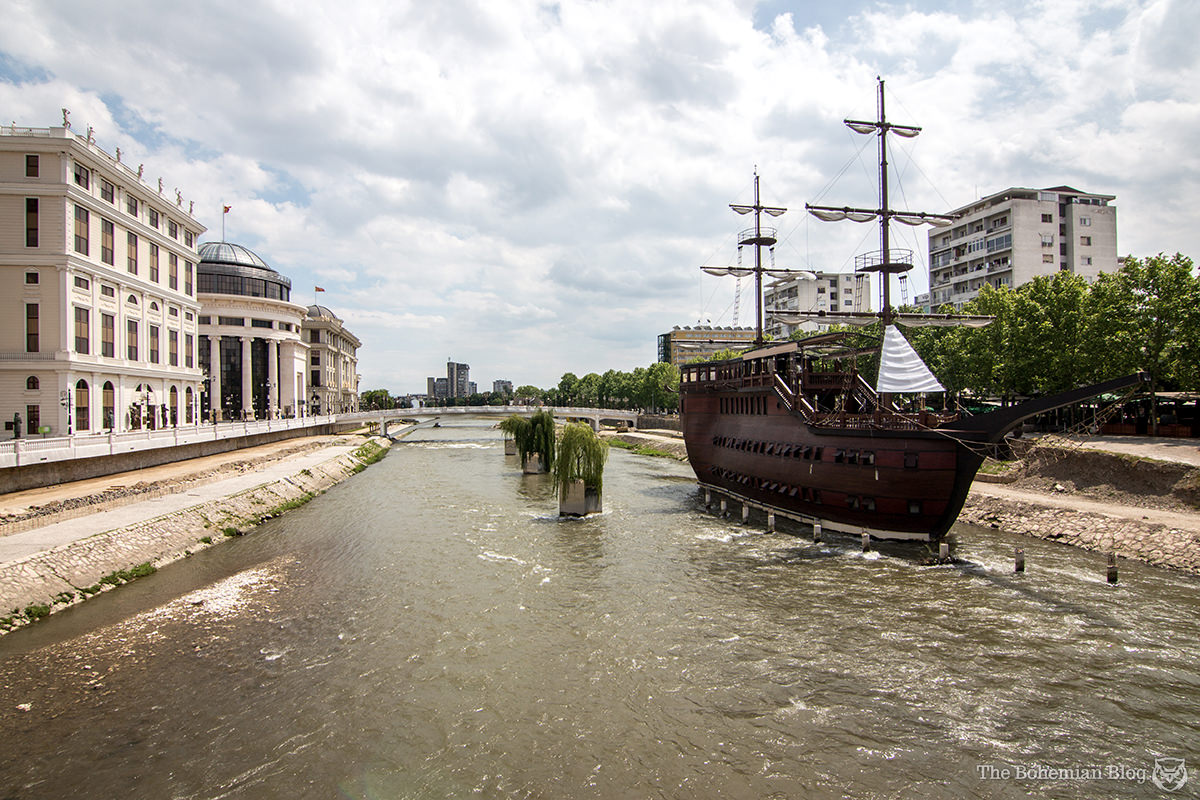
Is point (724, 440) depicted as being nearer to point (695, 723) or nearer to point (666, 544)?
point (666, 544)

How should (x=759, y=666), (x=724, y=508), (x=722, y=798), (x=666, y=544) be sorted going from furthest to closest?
(x=724, y=508), (x=666, y=544), (x=759, y=666), (x=722, y=798)

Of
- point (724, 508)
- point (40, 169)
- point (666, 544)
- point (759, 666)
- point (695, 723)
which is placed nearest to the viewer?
point (695, 723)

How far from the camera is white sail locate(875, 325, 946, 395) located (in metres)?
28.3

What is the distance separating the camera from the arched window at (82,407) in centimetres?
4041

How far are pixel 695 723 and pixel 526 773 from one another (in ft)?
11.9

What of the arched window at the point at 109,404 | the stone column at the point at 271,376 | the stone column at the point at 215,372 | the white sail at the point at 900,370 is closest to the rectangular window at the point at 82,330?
the arched window at the point at 109,404

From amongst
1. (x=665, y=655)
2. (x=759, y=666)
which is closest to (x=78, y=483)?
(x=665, y=655)

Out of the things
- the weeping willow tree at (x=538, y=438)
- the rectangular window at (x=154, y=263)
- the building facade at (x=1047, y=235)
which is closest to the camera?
the rectangular window at (x=154, y=263)

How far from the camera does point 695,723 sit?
11945mm

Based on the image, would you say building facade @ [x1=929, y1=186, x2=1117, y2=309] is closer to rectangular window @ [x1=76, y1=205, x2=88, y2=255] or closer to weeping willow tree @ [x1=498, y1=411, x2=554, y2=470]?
weeping willow tree @ [x1=498, y1=411, x2=554, y2=470]

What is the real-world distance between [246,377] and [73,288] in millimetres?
57082

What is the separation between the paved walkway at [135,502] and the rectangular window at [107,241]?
1625cm

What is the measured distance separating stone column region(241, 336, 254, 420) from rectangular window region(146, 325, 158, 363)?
42.9 meters

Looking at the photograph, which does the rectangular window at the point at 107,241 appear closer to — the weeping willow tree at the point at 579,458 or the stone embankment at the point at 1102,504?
the weeping willow tree at the point at 579,458
